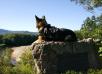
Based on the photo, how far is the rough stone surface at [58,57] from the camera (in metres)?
12.6

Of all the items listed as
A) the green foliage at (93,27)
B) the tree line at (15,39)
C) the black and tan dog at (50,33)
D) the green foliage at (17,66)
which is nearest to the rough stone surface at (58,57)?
the black and tan dog at (50,33)

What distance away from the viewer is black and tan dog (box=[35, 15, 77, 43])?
1275 cm

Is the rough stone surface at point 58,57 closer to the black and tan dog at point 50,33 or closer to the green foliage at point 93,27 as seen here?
the black and tan dog at point 50,33

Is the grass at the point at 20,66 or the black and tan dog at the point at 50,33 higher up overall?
the black and tan dog at the point at 50,33

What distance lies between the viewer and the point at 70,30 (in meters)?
13.5

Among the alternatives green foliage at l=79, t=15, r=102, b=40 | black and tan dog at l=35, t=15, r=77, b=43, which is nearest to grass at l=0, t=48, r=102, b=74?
black and tan dog at l=35, t=15, r=77, b=43

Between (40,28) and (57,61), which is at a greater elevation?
(40,28)

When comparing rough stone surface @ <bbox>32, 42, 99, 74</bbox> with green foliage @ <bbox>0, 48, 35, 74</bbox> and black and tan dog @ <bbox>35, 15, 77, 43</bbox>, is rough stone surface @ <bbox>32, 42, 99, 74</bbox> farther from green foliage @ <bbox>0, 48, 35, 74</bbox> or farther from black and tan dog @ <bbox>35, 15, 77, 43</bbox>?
green foliage @ <bbox>0, 48, 35, 74</bbox>

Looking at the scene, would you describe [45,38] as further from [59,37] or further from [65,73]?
[65,73]

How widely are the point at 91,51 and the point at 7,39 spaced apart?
13.8 metres

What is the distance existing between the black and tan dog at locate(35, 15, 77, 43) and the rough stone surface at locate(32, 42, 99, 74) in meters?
0.31

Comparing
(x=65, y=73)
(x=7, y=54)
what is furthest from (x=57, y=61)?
(x=7, y=54)

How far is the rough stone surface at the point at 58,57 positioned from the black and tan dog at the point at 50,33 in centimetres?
31

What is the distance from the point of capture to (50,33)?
12844 mm
